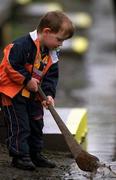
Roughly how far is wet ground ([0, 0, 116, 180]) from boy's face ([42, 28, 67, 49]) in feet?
3.47

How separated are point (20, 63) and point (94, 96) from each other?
8478mm

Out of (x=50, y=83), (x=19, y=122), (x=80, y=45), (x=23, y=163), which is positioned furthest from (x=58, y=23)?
(x=80, y=45)

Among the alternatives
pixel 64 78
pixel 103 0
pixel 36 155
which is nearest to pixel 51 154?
pixel 36 155

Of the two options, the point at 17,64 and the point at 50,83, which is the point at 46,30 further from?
the point at 50,83

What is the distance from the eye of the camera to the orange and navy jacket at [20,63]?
6406 millimetres

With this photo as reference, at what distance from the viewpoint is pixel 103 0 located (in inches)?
1194

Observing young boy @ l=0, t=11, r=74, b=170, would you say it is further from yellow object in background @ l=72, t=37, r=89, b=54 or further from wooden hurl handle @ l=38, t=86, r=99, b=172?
yellow object in background @ l=72, t=37, r=89, b=54

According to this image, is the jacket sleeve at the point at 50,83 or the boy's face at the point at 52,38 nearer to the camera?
the boy's face at the point at 52,38

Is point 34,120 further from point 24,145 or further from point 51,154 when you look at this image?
point 51,154

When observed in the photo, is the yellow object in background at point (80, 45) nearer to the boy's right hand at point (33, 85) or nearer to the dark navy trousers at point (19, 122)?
the dark navy trousers at point (19, 122)

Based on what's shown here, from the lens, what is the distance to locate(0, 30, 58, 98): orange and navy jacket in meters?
6.41

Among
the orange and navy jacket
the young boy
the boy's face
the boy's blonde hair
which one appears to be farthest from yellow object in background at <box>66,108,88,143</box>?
the boy's blonde hair

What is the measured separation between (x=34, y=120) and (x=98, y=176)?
0.69m

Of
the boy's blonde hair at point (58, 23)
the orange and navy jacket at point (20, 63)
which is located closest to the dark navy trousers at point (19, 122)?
the orange and navy jacket at point (20, 63)
